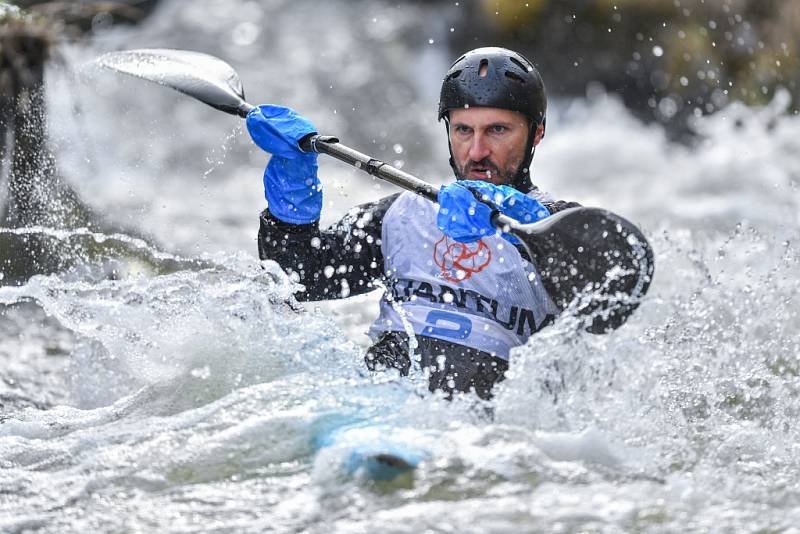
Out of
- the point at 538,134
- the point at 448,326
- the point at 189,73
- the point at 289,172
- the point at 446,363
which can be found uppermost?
the point at 189,73

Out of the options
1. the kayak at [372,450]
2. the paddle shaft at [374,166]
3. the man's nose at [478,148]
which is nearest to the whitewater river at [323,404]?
the kayak at [372,450]

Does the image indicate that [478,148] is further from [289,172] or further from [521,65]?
[289,172]

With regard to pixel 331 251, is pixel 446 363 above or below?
below

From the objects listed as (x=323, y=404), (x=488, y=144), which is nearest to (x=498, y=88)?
(x=488, y=144)

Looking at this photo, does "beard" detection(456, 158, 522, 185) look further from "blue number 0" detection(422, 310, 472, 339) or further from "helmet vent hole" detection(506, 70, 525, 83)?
"blue number 0" detection(422, 310, 472, 339)

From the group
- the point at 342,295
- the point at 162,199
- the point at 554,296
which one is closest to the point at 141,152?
the point at 162,199

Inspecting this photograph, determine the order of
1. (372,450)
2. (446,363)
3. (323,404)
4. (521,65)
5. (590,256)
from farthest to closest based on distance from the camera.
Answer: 1. (521,65)
2. (446,363)
3. (590,256)
4. (323,404)
5. (372,450)

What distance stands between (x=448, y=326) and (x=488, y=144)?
29.6 inches

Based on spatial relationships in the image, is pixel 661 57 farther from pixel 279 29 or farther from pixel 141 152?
pixel 141 152

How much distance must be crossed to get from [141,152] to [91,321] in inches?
231

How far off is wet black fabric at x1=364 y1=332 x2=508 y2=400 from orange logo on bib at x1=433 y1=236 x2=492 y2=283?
0.26 meters

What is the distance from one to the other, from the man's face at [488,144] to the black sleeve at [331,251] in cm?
34

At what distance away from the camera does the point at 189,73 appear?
5.21 meters

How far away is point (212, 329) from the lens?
4.59 meters
